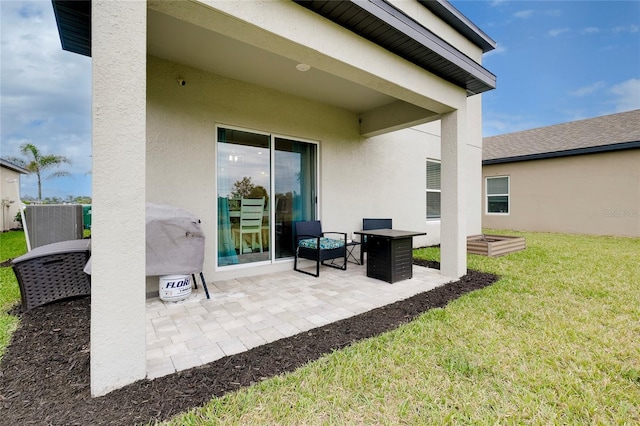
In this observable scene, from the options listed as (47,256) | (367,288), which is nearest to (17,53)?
(47,256)

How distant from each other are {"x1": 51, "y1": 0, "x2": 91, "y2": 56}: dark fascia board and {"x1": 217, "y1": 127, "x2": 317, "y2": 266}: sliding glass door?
6.32 ft

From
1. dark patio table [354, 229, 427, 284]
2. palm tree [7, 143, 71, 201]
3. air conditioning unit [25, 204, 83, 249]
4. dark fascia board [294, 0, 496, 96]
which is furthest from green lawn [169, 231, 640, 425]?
palm tree [7, 143, 71, 201]

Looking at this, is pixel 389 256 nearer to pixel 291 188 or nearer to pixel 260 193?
pixel 291 188

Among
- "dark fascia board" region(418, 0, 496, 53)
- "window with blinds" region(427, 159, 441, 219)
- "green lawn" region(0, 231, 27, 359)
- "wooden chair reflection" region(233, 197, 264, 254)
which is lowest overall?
"green lawn" region(0, 231, 27, 359)

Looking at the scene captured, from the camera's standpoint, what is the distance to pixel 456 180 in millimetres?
4566

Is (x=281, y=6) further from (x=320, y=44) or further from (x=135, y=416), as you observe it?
(x=135, y=416)

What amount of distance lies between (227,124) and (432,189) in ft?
20.4

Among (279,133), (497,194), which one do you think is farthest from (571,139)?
(279,133)

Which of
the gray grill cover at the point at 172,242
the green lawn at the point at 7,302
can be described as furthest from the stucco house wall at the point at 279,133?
the green lawn at the point at 7,302

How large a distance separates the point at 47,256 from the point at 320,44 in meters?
3.77

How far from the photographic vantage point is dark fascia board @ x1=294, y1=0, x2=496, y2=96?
2.77m

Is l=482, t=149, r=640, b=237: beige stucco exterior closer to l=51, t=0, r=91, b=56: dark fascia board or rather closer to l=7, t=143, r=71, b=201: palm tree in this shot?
l=51, t=0, r=91, b=56: dark fascia board

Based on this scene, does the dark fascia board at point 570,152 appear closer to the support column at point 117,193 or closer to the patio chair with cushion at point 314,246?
the patio chair with cushion at point 314,246

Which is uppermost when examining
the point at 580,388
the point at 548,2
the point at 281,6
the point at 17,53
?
the point at 548,2
